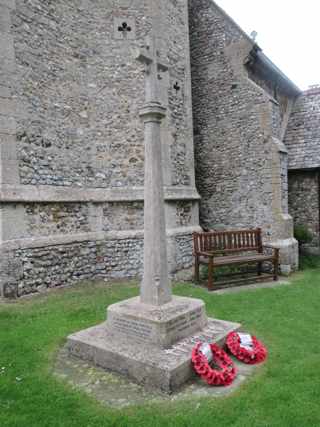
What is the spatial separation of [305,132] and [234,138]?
3.32 metres

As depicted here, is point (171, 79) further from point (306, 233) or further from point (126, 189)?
point (306, 233)

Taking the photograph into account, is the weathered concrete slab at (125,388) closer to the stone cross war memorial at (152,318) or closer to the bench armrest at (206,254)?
the stone cross war memorial at (152,318)

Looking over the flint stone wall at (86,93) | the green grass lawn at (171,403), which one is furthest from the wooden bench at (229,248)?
the flint stone wall at (86,93)

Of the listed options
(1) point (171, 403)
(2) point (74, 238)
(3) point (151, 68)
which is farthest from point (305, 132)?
(1) point (171, 403)

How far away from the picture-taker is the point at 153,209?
386 cm

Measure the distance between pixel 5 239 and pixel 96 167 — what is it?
9.02 feet

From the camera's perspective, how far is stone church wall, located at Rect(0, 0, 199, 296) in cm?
644

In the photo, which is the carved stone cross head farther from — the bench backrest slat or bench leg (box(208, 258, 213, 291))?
the bench backrest slat

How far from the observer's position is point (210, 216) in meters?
10.6

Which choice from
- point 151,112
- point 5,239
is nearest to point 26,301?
point 5,239

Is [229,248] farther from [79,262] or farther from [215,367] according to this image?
[215,367]

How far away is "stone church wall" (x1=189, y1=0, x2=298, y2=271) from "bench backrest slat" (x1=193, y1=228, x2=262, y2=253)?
0.76m

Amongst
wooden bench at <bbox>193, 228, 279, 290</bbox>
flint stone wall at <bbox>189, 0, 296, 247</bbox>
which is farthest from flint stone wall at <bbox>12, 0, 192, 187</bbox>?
wooden bench at <bbox>193, 228, 279, 290</bbox>

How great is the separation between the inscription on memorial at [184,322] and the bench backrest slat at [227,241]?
3818 mm
